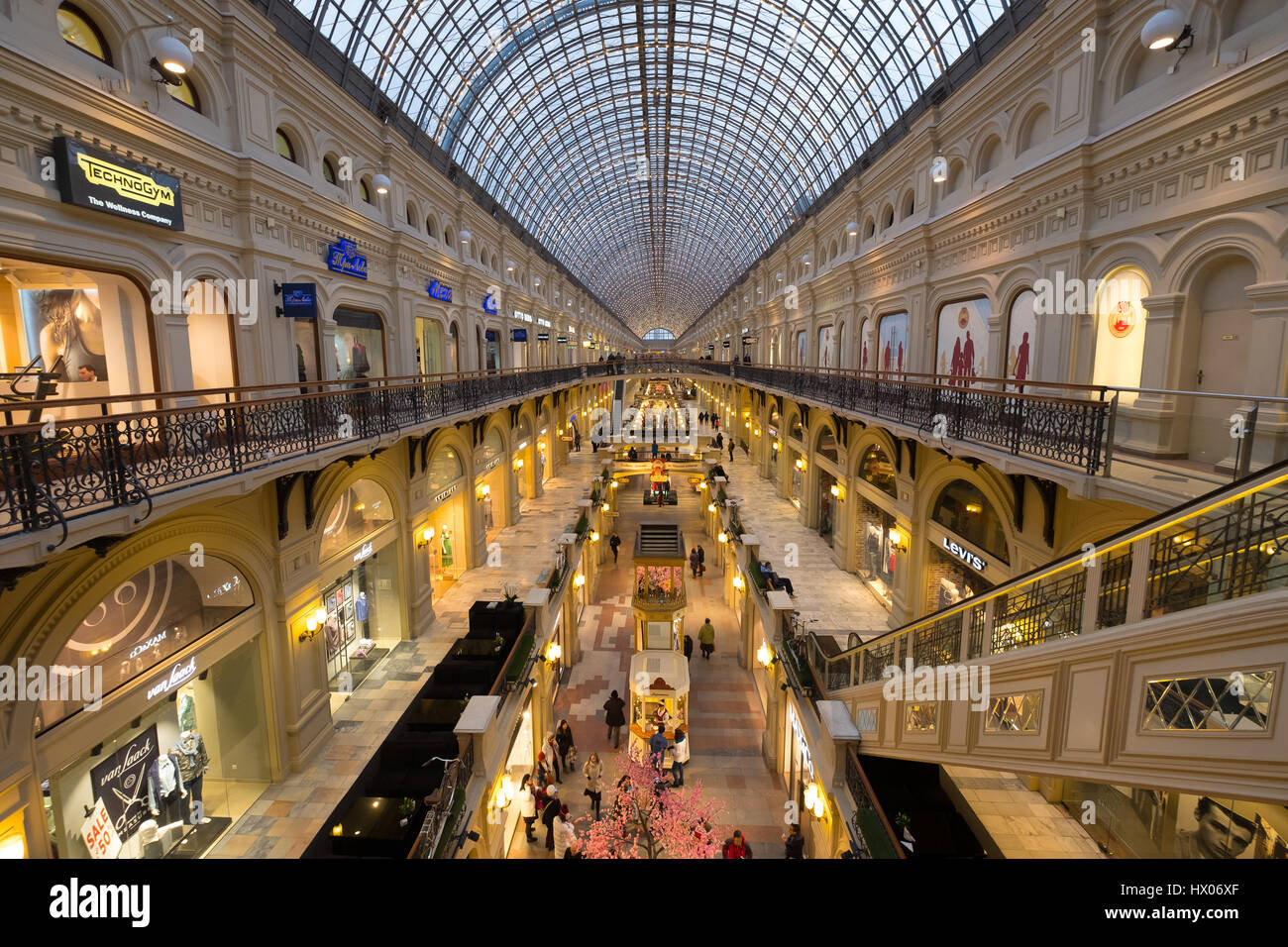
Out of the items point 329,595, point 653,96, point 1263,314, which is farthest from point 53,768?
point 653,96

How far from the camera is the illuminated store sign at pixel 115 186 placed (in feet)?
22.3

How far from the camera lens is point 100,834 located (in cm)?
696

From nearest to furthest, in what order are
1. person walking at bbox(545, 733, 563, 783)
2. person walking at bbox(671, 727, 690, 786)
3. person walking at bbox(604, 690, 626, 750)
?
person walking at bbox(671, 727, 690, 786), person walking at bbox(545, 733, 563, 783), person walking at bbox(604, 690, 626, 750)

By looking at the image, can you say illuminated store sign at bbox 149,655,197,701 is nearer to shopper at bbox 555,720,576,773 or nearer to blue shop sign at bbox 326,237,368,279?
shopper at bbox 555,720,576,773

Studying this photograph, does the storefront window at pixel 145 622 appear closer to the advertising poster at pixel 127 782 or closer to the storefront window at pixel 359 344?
the advertising poster at pixel 127 782

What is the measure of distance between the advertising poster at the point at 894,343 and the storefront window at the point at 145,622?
16.1 metres

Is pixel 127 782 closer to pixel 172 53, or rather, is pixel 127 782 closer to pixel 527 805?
pixel 527 805

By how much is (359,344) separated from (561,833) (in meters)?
11.7

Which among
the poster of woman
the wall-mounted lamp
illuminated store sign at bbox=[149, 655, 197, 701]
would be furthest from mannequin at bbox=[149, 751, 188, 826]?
the wall-mounted lamp

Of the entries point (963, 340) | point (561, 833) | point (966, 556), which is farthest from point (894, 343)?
point (561, 833)

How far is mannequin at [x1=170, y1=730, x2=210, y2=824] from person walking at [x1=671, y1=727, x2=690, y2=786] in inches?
336

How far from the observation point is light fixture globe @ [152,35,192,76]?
268 inches

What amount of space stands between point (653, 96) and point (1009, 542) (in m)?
33.2
